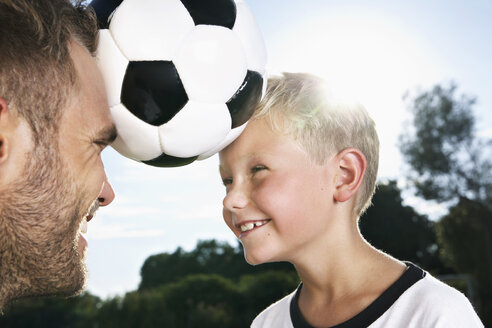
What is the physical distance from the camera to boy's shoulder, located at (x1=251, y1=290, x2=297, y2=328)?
238 centimetres

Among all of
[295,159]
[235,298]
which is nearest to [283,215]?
[295,159]

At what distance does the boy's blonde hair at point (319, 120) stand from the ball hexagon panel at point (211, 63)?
0.32 meters

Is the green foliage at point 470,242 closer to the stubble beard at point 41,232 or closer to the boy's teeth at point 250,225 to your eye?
the boy's teeth at point 250,225

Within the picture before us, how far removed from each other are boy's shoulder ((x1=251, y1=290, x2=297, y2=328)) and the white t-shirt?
0.40 m

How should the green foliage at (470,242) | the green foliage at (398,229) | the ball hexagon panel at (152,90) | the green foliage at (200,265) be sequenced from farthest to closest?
the green foliage at (398,229), the green foliage at (470,242), the green foliage at (200,265), the ball hexagon panel at (152,90)

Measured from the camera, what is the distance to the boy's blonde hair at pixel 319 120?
2.21 m

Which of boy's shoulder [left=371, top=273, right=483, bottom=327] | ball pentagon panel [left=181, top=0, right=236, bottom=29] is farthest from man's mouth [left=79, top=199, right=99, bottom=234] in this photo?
boy's shoulder [left=371, top=273, right=483, bottom=327]

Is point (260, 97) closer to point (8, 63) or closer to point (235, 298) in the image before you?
point (8, 63)

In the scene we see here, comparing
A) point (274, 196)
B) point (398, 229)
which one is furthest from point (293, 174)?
point (398, 229)

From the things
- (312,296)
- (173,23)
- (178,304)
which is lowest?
(178,304)

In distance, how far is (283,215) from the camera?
2.12 m

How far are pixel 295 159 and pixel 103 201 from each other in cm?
90

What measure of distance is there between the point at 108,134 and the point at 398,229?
23.2 metres

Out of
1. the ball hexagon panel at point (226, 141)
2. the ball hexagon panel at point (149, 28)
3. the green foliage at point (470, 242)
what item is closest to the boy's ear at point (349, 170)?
the ball hexagon panel at point (226, 141)
